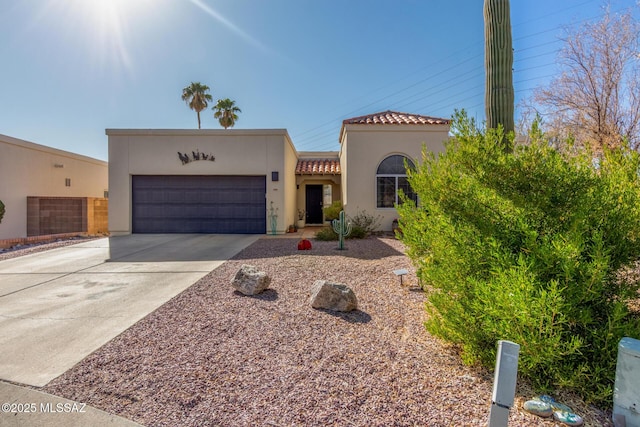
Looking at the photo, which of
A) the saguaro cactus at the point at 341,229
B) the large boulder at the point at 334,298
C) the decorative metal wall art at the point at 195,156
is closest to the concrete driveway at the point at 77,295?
the large boulder at the point at 334,298

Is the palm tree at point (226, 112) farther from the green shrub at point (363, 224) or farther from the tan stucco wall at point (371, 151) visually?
the green shrub at point (363, 224)

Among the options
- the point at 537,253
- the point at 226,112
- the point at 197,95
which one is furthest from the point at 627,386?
the point at 197,95

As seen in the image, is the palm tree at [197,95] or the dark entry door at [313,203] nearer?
the dark entry door at [313,203]

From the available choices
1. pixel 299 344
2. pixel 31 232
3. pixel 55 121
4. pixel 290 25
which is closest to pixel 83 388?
pixel 299 344

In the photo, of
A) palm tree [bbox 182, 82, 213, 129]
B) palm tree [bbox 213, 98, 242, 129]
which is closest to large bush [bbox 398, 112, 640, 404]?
palm tree [bbox 213, 98, 242, 129]

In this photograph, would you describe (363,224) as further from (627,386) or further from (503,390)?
(503,390)

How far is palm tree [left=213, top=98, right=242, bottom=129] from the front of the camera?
28359 mm

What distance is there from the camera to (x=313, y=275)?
20.3ft

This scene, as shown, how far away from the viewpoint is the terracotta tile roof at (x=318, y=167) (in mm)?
16797

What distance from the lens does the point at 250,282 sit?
5066 millimetres

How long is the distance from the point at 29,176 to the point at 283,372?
57.4ft

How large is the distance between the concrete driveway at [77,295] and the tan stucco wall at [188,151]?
3905 millimetres

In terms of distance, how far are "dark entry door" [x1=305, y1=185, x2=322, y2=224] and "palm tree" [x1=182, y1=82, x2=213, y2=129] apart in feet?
54.2

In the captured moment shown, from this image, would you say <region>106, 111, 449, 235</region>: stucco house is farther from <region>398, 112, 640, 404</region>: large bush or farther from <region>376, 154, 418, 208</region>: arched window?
<region>398, 112, 640, 404</region>: large bush
